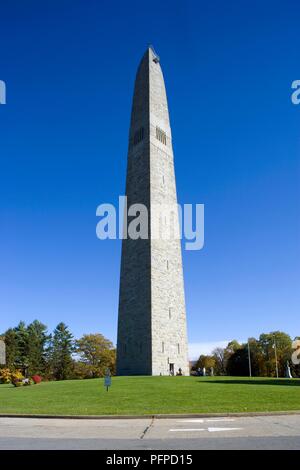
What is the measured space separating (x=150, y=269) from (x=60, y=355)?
1837 inches

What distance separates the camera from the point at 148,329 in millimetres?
44438

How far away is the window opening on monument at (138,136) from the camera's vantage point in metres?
54.3

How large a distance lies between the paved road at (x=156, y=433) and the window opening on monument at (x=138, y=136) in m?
45.0

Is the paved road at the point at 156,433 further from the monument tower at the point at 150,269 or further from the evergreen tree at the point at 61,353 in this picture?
the evergreen tree at the point at 61,353

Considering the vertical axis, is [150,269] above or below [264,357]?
above

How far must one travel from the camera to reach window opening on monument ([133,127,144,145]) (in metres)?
54.3

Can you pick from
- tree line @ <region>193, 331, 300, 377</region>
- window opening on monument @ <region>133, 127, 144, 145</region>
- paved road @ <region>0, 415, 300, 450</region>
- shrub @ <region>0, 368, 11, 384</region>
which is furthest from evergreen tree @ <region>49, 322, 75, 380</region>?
paved road @ <region>0, 415, 300, 450</region>

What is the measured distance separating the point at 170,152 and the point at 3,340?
50228mm

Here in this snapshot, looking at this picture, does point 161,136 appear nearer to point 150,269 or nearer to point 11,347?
point 150,269

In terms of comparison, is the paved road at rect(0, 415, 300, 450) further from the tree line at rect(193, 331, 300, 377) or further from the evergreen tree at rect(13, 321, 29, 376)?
the evergreen tree at rect(13, 321, 29, 376)

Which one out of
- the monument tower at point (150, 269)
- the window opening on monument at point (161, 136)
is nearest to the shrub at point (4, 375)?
the monument tower at point (150, 269)

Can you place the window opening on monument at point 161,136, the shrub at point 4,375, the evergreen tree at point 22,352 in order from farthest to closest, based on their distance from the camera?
1. the evergreen tree at point 22,352
2. the shrub at point 4,375
3. the window opening on monument at point 161,136

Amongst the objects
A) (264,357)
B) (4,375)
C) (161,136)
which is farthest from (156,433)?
(264,357)

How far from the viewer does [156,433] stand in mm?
9828
